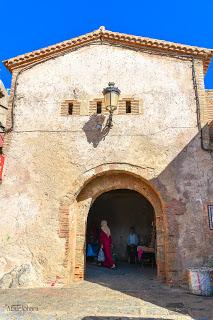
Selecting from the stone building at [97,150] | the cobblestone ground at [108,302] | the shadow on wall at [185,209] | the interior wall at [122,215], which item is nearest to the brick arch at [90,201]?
the stone building at [97,150]

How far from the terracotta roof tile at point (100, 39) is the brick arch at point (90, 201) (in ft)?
12.6

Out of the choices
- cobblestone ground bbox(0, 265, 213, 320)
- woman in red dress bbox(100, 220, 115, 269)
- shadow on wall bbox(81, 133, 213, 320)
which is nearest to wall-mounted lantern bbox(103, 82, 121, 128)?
shadow on wall bbox(81, 133, 213, 320)

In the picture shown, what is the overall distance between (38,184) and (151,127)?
3.41 meters

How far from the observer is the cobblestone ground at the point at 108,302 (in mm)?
4883

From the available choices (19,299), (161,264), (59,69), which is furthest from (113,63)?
(19,299)

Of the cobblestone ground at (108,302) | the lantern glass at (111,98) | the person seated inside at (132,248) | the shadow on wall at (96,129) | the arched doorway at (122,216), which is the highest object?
the lantern glass at (111,98)

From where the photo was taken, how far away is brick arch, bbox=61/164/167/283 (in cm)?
761

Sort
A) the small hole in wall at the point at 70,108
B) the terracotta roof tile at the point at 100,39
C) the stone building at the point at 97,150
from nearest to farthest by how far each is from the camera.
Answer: the stone building at the point at 97,150, the small hole in wall at the point at 70,108, the terracotta roof tile at the point at 100,39

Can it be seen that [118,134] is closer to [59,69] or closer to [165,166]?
[165,166]

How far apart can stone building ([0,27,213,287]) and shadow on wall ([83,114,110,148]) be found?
3cm

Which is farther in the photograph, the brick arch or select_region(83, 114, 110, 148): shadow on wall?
select_region(83, 114, 110, 148): shadow on wall

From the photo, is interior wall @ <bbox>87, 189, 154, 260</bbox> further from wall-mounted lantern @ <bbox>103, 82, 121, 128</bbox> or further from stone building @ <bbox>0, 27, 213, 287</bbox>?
wall-mounted lantern @ <bbox>103, 82, 121, 128</bbox>

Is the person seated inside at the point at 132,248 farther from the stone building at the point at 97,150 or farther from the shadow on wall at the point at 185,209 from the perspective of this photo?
the stone building at the point at 97,150

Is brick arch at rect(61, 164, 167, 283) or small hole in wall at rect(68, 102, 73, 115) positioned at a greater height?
small hole in wall at rect(68, 102, 73, 115)
